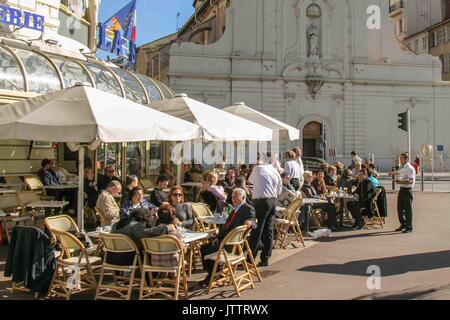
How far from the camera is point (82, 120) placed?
6855 millimetres

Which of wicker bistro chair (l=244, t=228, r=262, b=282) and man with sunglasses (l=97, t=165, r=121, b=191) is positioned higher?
man with sunglasses (l=97, t=165, r=121, b=191)

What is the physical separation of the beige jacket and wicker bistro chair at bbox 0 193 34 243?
8.28 ft

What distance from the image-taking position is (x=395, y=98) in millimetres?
37000

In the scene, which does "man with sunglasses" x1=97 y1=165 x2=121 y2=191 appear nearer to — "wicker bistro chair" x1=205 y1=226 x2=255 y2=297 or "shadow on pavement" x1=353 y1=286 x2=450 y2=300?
"wicker bistro chair" x1=205 y1=226 x2=255 y2=297

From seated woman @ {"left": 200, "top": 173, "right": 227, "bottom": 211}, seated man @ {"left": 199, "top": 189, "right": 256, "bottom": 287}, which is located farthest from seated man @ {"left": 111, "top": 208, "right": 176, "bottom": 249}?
seated woman @ {"left": 200, "top": 173, "right": 227, "bottom": 211}

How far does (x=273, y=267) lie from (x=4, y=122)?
464cm

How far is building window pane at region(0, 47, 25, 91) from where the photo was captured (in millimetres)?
11680

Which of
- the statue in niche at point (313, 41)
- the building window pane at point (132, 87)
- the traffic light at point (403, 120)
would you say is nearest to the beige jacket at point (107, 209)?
the building window pane at point (132, 87)

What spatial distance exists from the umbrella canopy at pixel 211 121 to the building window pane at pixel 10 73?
3.48 metres

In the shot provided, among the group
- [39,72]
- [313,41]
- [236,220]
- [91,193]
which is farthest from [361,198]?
[313,41]

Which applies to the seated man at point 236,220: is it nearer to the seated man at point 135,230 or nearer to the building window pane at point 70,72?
the seated man at point 135,230

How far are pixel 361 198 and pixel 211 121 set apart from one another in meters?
4.47

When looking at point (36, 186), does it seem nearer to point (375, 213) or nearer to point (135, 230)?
point (135, 230)
